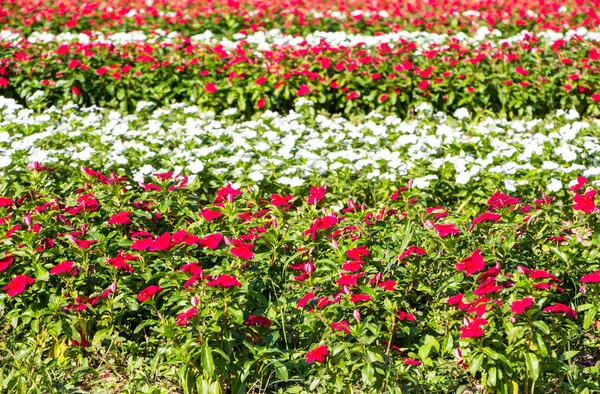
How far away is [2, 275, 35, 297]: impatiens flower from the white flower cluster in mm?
1506

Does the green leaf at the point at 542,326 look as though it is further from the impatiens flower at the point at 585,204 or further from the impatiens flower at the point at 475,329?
the impatiens flower at the point at 585,204

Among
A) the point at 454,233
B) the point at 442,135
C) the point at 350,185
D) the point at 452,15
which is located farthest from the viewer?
the point at 452,15

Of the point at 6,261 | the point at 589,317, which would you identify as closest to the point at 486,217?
the point at 589,317

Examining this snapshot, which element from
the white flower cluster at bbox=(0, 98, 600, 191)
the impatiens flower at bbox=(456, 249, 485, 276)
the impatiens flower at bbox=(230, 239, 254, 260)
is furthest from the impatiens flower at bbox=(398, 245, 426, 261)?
the white flower cluster at bbox=(0, 98, 600, 191)

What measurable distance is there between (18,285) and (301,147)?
2704 mm

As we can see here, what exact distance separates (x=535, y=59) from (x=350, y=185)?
3.33 m

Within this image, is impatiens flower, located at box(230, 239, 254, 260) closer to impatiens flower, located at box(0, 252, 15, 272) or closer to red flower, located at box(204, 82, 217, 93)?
impatiens flower, located at box(0, 252, 15, 272)

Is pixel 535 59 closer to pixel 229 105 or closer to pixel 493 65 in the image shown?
pixel 493 65

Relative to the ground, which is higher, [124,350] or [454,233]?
[454,233]

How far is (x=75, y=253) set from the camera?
3.59 m

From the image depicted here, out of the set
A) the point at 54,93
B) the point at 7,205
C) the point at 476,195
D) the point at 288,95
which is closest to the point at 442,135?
the point at 476,195

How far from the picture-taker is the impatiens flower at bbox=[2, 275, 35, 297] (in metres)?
3.29

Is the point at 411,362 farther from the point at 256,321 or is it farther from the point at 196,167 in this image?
the point at 196,167

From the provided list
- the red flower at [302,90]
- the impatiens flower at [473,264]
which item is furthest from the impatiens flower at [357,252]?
the red flower at [302,90]
